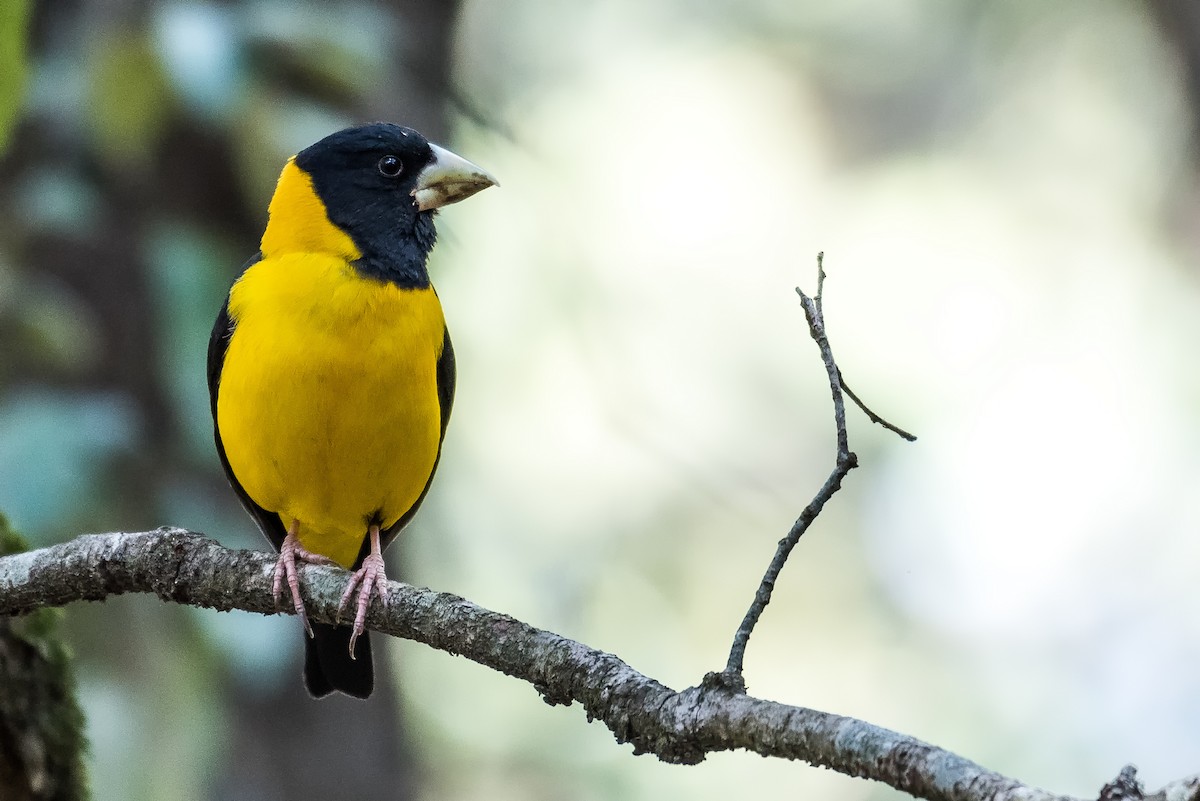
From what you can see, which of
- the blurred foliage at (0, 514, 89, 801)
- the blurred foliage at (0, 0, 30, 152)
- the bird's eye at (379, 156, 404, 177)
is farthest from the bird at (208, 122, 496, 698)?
the blurred foliage at (0, 0, 30, 152)

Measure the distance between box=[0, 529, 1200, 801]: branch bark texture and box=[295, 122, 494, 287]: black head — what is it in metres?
1.15

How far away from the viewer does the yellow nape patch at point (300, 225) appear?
3.70 meters

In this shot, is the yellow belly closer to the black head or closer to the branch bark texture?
the black head

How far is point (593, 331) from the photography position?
243 inches

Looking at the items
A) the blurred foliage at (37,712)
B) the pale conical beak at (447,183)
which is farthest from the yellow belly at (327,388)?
the blurred foliage at (37,712)

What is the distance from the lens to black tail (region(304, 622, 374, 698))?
3.88 metres

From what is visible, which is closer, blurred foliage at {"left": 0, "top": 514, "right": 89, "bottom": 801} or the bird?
blurred foliage at {"left": 0, "top": 514, "right": 89, "bottom": 801}

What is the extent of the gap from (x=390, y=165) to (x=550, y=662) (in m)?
2.19

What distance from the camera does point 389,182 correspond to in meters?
3.94

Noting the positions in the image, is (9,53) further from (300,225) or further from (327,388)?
(300,225)

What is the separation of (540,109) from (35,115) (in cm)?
461

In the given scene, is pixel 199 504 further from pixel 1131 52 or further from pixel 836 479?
pixel 1131 52

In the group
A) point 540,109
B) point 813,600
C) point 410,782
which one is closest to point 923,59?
point 540,109

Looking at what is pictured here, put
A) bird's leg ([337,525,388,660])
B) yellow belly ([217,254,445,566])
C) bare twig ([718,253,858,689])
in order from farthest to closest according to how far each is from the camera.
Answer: yellow belly ([217,254,445,566]), bird's leg ([337,525,388,660]), bare twig ([718,253,858,689])
